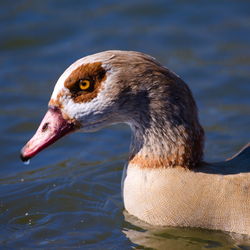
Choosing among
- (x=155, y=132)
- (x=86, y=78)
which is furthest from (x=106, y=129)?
(x=86, y=78)

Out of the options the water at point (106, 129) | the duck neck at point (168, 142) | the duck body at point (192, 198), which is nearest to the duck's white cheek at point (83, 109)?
the duck neck at point (168, 142)

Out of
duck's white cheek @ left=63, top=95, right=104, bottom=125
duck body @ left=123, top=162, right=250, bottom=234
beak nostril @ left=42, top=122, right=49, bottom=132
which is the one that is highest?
duck's white cheek @ left=63, top=95, right=104, bottom=125

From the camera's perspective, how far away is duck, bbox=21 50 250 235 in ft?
20.5

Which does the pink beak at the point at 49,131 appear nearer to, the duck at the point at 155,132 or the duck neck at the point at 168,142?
the duck at the point at 155,132

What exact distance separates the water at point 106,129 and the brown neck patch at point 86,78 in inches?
52.3

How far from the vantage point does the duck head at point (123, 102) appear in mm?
6223

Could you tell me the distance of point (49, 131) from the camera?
636 cm

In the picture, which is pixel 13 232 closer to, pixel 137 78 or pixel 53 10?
pixel 137 78

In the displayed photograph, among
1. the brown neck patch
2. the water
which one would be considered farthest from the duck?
the water

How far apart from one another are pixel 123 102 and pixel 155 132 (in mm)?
382

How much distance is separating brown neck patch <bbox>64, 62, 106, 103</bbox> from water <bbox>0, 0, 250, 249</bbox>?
1.33 meters

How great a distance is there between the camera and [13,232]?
22.9 ft

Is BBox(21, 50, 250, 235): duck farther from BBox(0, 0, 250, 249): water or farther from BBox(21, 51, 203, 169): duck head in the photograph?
BBox(0, 0, 250, 249): water

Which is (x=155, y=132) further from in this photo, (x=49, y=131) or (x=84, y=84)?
(x=49, y=131)
